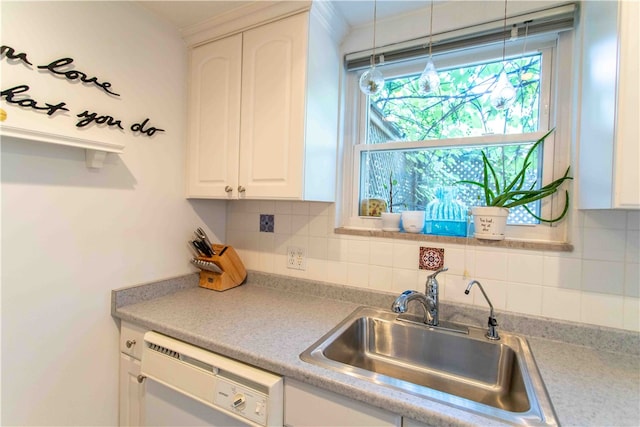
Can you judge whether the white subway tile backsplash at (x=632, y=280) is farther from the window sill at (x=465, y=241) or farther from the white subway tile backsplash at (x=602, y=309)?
the window sill at (x=465, y=241)

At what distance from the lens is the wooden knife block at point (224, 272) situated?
1.59 meters

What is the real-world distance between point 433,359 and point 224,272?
108 cm

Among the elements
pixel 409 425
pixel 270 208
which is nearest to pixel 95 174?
pixel 270 208

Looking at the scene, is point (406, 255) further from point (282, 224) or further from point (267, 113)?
point (267, 113)

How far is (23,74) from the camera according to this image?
1047 mm

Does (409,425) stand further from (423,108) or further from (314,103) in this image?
(423,108)

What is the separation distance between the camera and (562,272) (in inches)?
44.0

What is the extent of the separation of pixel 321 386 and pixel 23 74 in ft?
4.74

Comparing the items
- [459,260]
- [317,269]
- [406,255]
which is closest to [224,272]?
[317,269]

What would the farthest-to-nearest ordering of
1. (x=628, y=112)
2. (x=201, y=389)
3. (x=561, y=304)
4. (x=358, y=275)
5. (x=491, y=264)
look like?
(x=358, y=275)
(x=491, y=264)
(x=561, y=304)
(x=201, y=389)
(x=628, y=112)

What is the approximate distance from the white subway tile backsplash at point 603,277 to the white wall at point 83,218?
1.80 meters

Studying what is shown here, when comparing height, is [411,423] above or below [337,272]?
below

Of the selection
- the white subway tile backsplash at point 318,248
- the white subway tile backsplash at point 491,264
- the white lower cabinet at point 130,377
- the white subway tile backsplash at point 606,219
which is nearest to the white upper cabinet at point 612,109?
the white subway tile backsplash at point 606,219

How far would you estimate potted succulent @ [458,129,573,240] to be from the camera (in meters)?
1.15
